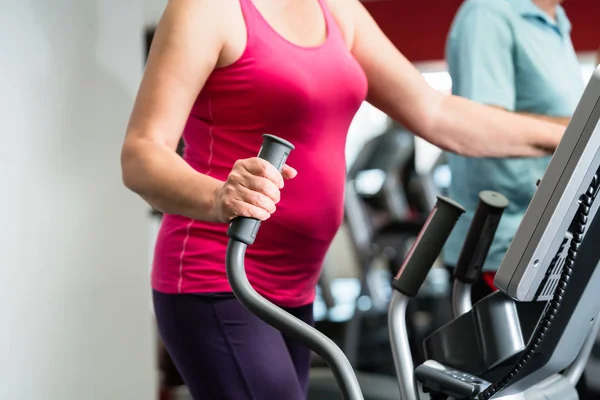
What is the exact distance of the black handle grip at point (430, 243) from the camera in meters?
1.34

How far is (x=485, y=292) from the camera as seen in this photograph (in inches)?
75.8

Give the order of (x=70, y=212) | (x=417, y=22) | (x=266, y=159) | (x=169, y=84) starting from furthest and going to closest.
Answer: (x=417, y=22) < (x=70, y=212) < (x=169, y=84) < (x=266, y=159)

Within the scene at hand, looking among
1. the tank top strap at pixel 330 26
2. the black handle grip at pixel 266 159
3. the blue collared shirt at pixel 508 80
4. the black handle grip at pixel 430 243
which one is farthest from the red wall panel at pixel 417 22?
the black handle grip at pixel 266 159

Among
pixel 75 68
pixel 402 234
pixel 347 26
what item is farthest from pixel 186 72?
pixel 402 234

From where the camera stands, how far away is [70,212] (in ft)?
6.54

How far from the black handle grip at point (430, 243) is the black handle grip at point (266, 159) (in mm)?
406

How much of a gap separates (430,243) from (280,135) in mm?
323

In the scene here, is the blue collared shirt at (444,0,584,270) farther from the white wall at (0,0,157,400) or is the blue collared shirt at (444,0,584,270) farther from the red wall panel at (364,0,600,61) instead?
the red wall panel at (364,0,600,61)

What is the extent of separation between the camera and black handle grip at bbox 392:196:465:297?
1.34m

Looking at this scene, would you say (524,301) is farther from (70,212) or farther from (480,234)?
(70,212)

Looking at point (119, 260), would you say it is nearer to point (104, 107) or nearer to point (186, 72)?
point (104, 107)

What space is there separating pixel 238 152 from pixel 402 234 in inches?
144

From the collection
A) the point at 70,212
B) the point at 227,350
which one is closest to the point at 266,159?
the point at 227,350

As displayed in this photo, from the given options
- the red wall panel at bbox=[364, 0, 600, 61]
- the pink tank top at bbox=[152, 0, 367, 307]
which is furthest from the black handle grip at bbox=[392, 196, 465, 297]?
the red wall panel at bbox=[364, 0, 600, 61]
